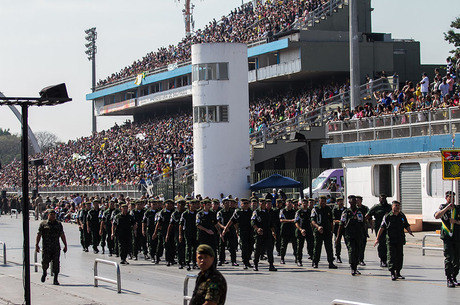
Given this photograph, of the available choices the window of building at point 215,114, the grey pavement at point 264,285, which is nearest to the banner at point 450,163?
the grey pavement at point 264,285

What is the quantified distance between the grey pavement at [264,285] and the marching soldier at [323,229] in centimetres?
36

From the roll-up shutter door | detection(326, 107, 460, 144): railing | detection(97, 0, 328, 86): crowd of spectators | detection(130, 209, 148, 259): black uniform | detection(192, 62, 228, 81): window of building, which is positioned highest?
detection(97, 0, 328, 86): crowd of spectators

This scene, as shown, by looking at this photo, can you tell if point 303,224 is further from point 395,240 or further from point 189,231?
point 395,240

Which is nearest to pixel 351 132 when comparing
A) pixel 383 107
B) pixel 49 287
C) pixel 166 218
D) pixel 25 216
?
pixel 383 107

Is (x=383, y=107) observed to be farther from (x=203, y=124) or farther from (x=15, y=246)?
(x=15, y=246)

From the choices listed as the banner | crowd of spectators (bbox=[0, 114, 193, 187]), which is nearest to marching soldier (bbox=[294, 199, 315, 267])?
the banner

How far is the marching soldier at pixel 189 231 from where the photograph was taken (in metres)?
19.8

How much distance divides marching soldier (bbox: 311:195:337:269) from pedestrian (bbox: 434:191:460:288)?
435 cm

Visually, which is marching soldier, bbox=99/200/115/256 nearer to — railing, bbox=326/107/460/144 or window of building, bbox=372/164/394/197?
railing, bbox=326/107/460/144

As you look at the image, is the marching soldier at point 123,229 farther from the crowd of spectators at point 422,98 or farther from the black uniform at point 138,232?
the crowd of spectators at point 422,98

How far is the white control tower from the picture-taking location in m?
40.6

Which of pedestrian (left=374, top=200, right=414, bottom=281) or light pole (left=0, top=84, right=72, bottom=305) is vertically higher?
light pole (left=0, top=84, right=72, bottom=305)

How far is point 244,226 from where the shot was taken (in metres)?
19.7

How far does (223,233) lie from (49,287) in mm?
4742
